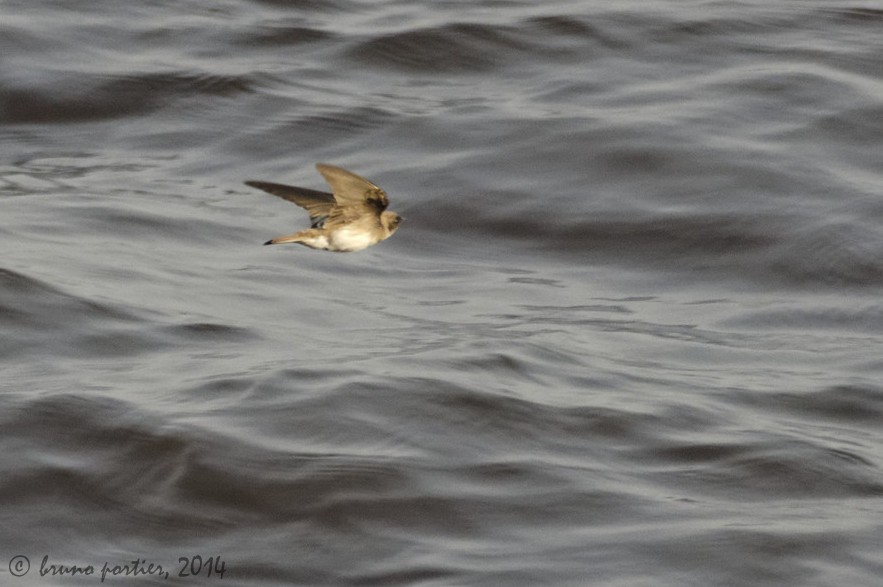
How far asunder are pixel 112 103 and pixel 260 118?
976 millimetres

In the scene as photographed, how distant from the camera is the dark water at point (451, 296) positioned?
6.46 meters

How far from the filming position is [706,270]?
9414mm

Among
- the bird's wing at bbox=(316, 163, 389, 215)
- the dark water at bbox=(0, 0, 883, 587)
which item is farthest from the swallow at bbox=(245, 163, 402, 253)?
the dark water at bbox=(0, 0, 883, 587)

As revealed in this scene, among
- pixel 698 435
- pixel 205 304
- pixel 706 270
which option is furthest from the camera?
pixel 706 270

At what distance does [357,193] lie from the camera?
5758mm

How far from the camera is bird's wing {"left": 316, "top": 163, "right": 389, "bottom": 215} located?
5.68m

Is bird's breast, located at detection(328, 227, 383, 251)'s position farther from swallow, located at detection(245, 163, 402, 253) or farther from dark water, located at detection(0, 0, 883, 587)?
dark water, located at detection(0, 0, 883, 587)

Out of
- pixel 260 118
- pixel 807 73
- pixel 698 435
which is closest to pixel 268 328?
pixel 698 435

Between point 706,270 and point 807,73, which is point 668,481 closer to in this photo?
point 706,270

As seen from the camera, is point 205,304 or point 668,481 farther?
point 205,304

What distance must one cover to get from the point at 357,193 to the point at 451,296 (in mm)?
3141

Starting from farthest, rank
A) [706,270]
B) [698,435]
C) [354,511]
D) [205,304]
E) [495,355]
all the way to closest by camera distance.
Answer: [706,270]
[205,304]
[495,355]
[698,435]
[354,511]

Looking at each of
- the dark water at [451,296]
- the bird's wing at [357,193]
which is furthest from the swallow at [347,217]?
the dark water at [451,296]

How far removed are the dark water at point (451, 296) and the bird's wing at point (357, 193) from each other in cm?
122
